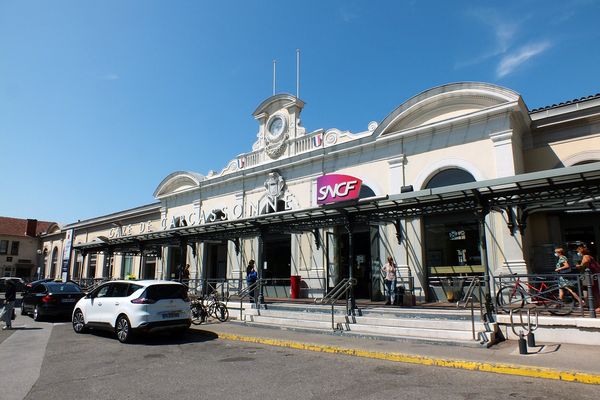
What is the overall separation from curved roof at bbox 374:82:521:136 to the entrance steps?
7747 millimetres

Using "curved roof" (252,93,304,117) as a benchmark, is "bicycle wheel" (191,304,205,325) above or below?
below

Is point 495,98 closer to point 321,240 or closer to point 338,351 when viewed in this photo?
point 321,240

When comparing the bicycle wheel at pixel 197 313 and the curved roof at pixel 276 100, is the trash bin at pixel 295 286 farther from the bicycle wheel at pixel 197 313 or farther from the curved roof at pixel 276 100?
the curved roof at pixel 276 100

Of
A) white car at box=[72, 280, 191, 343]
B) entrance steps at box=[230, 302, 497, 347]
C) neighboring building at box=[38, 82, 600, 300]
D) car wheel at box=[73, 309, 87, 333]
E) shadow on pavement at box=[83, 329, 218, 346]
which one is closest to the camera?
entrance steps at box=[230, 302, 497, 347]

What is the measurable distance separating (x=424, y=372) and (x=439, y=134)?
1074cm

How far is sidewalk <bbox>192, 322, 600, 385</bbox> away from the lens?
273 inches

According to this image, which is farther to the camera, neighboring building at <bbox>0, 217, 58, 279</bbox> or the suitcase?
neighboring building at <bbox>0, 217, 58, 279</bbox>

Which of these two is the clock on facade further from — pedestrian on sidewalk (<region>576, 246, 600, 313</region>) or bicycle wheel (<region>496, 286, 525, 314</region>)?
pedestrian on sidewalk (<region>576, 246, 600, 313</region>)

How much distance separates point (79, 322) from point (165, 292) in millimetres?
3793

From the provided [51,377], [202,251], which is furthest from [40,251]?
[51,377]

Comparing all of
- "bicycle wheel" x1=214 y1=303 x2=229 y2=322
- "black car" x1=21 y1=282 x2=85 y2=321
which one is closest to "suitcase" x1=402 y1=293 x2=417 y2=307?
"bicycle wheel" x1=214 y1=303 x2=229 y2=322

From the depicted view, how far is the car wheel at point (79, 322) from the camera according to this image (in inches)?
502

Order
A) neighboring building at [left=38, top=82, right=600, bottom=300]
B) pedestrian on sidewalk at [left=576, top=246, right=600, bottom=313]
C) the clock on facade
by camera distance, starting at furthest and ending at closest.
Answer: the clock on facade → neighboring building at [left=38, top=82, right=600, bottom=300] → pedestrian on sidewalk at [left=576, top=246, right=600, bottom=313]

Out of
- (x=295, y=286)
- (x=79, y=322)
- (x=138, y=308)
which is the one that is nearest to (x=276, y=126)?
(x=295, y=286)
